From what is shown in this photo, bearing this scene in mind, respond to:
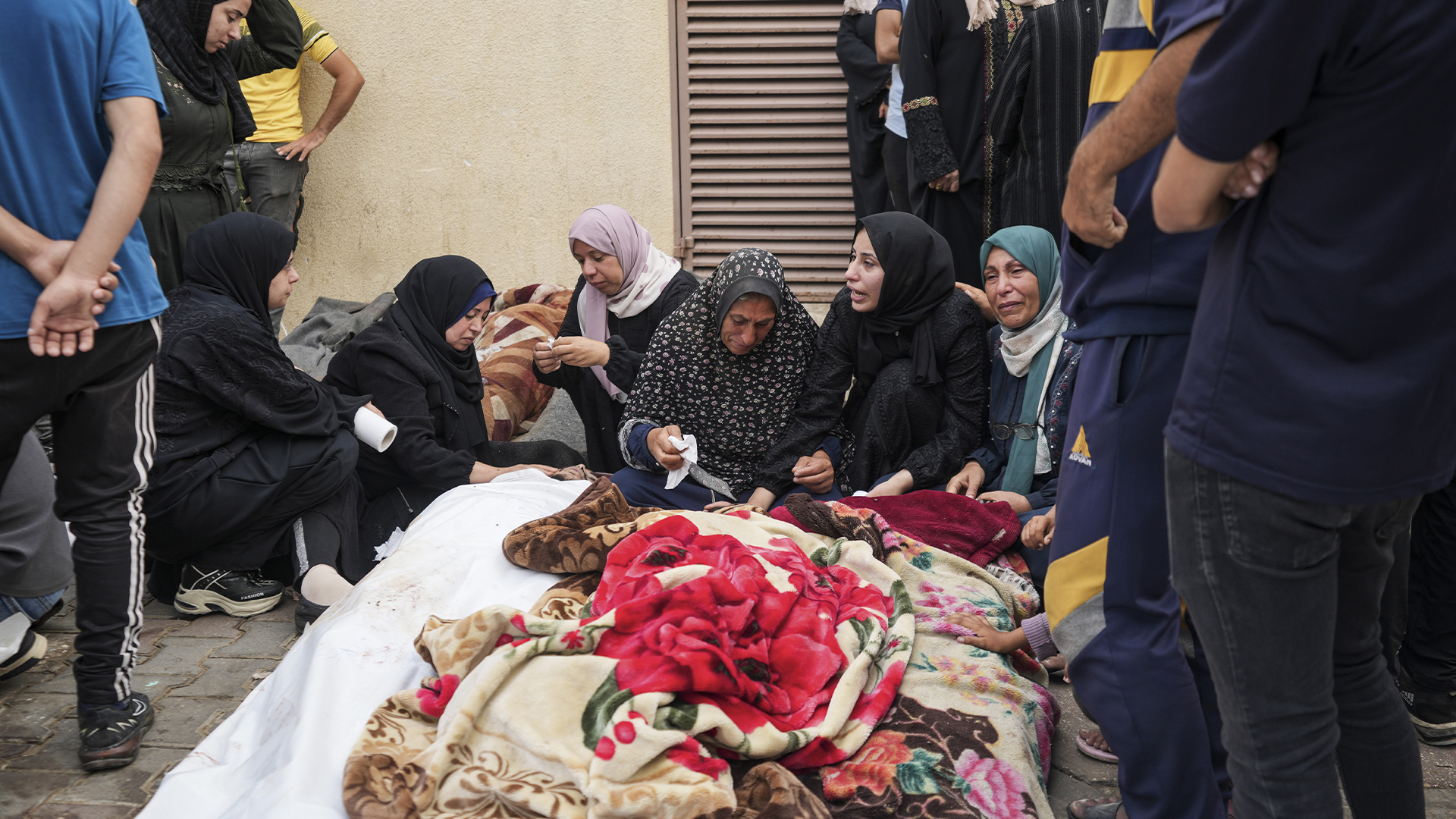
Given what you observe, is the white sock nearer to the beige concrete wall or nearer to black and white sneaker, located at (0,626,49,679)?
black and white sneaker, located at (0,626,49,679)

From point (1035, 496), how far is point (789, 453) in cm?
84

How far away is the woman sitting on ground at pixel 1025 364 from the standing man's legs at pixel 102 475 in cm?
224

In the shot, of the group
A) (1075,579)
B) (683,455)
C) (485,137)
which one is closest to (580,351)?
(683,455)

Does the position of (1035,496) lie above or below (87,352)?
below

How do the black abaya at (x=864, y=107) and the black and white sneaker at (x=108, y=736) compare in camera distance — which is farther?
the black abaya at (x=864, y=107)

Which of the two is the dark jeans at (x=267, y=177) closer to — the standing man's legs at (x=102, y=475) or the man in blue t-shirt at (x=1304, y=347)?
the standing man's legs at (x=102, y=475)

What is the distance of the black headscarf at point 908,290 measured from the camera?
342 cm

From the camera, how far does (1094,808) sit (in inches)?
81.0

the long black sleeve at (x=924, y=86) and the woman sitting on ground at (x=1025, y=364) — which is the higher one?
the long black sleeve at (x=924, y=86)

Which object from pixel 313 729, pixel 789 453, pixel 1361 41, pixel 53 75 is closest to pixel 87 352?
pixel 53 75

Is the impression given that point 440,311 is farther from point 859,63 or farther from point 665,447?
point 859,63

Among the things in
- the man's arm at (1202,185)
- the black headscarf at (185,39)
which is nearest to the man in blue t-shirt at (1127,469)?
the man's arm at (1202,185)

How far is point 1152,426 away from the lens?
5.46ft

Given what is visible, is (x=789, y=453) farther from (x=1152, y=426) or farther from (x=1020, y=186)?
(x=1152, y=426)
